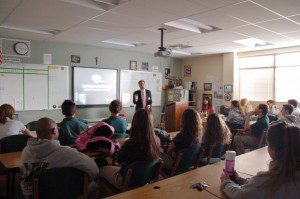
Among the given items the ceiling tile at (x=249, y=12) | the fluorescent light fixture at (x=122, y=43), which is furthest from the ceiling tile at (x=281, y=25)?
the fluorescent light fixture at (x=122, y=43)

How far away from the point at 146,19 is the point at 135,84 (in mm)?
3703

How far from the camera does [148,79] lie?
8023 millimetres

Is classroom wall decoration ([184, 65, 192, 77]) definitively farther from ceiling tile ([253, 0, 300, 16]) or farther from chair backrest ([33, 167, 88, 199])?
chair backrest ([33, 167, 88, 199])

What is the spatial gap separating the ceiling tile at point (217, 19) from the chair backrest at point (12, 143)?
2.99m

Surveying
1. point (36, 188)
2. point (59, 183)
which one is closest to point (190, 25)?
point (59, 183)

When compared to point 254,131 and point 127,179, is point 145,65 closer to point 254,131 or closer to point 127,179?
point 254,131

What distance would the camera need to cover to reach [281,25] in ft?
14.4

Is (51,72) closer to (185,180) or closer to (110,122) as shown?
(110,122)

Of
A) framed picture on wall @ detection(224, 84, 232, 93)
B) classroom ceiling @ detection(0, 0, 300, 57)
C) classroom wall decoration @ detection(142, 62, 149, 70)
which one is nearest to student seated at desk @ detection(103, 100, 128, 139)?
classroom ceiling @ detection(0, 0, 300, 57)

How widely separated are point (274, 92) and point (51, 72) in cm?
594

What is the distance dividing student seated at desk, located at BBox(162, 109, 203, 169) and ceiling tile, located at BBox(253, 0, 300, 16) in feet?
5.78

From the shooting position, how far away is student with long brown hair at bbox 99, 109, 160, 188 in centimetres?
228

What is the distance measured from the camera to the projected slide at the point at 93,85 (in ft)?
21.6

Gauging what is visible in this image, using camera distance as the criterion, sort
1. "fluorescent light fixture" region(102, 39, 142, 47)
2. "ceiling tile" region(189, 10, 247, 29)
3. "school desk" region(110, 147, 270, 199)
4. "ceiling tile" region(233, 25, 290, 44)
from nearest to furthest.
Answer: "school desk" region(110, 147, 270, 199) < "ceiling tile" region(189, 10, 247, 29) < "ceiling tile" region(233, 25, 290, 44) < "fluorescent light fixture" region(102, 39, 142, 47)
